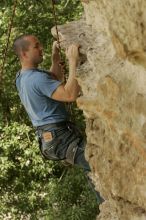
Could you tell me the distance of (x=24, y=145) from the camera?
10914mm

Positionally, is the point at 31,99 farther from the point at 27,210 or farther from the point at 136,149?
the point at 27,210

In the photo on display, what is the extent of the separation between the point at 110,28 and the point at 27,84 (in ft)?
5.55

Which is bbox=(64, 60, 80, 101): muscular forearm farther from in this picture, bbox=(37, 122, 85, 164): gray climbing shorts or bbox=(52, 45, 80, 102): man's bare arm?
bbox=(37, 122, 85, 164): gray climbing shorts

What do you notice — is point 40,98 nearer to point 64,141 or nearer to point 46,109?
point 46,109

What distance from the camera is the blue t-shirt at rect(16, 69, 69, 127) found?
5.78 meters

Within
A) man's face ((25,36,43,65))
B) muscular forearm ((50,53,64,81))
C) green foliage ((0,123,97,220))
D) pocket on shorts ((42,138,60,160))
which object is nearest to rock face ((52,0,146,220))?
man's face ((25,36,43,65))

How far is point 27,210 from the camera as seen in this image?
1105cm

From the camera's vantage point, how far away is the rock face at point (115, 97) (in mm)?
4258

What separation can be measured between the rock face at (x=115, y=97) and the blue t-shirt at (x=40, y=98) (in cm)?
41

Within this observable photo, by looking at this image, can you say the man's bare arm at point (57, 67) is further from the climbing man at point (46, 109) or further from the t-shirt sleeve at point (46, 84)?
the t-shirt sleeve at point (46, 84)

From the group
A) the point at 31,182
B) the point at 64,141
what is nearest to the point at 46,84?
the point at 64,141

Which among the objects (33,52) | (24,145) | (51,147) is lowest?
(24,145)

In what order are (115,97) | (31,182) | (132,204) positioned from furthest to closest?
(31,182)
(132,204)
(115,97)

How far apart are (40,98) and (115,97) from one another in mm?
1326
